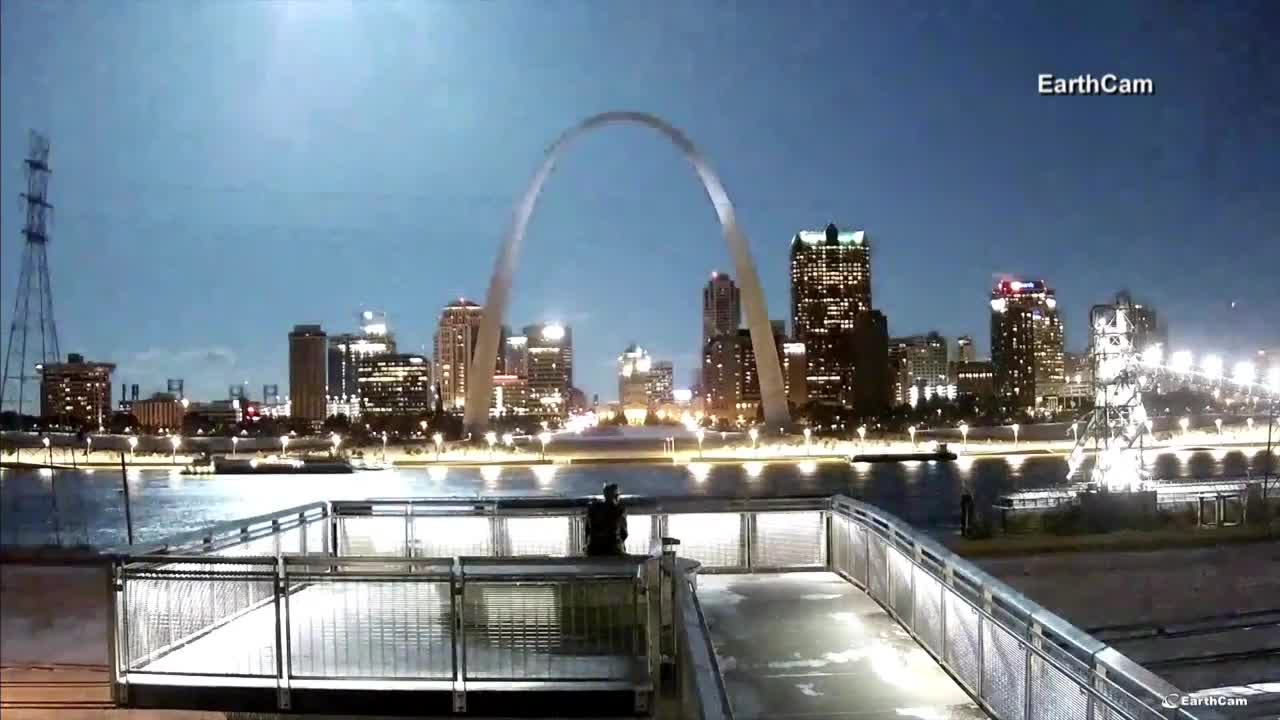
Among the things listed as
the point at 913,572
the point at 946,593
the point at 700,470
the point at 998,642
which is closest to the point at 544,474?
the point at 700,470

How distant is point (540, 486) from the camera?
51.8 m

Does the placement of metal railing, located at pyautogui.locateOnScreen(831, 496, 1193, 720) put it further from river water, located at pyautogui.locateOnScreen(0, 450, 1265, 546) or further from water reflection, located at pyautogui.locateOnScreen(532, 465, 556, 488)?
water reflection, located at pyautogui.locateOnScreen(532, 465, 556, 488)

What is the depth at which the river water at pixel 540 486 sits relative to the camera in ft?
118

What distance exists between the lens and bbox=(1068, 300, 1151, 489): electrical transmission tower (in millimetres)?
24859

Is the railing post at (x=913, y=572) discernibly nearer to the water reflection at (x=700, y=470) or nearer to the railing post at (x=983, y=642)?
the railing post at (x=983, y=642)

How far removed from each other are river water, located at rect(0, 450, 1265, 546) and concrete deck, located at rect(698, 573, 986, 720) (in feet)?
57.0

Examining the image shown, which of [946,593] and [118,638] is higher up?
[946,593]

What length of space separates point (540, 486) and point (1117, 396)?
3090 cm

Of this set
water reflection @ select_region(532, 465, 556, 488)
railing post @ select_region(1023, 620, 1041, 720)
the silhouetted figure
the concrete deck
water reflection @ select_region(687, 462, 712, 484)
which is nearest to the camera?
railing post @ select_region(1023, 620, 1041, 720)

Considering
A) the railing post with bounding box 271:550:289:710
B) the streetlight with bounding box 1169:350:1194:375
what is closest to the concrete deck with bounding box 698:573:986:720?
the railing post with bounding box 271:550:289:710

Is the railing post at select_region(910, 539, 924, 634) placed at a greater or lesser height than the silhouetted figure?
lesser

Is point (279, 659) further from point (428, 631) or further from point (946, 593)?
point (946, 593)

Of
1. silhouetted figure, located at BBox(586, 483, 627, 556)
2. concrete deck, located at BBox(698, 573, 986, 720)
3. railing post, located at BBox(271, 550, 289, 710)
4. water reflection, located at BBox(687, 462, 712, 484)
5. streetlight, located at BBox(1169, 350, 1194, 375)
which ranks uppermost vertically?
streetlight, located at BBox(1169, 350, 1194, 375)

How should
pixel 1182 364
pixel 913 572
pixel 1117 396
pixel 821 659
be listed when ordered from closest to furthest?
pixel 821 659, pixel 913 572, pixel 1117 396, pixel 1182 364
